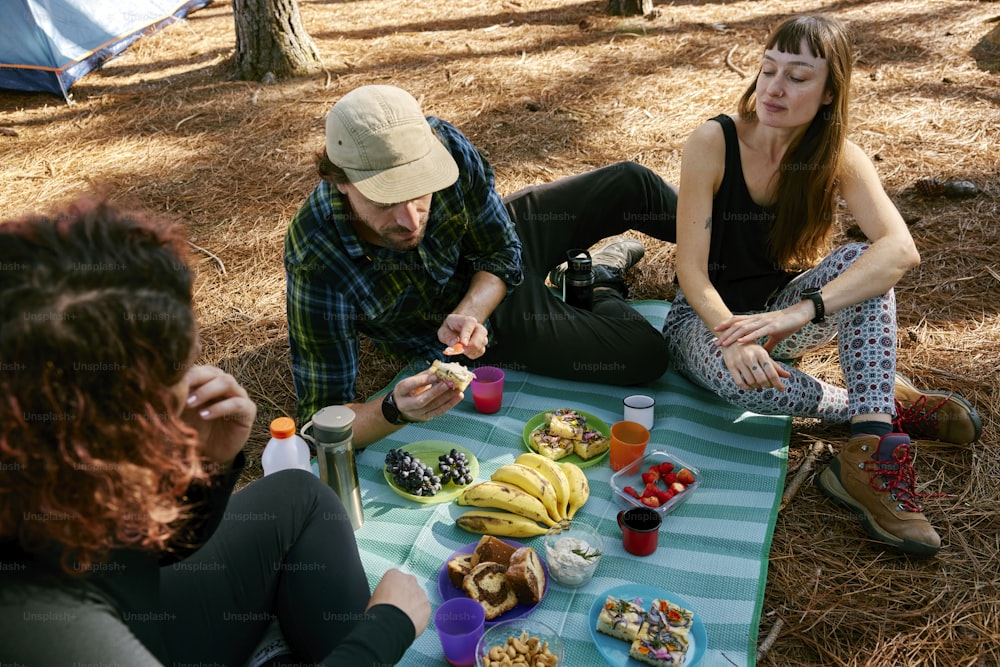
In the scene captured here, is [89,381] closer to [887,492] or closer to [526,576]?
[526,576]

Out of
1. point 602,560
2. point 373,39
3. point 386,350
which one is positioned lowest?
point 602,560

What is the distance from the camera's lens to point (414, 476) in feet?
9.68

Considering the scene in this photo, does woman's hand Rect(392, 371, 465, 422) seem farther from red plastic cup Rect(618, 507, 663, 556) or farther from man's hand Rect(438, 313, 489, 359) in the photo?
red plastic cup Rect(618, 507, 663, 556)

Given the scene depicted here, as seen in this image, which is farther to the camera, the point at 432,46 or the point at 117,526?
the point at 432,46

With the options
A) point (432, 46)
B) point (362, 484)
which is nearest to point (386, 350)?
point (362, 484)

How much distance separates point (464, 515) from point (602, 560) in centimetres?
52

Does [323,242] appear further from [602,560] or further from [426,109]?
[426,109]

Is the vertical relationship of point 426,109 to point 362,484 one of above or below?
above

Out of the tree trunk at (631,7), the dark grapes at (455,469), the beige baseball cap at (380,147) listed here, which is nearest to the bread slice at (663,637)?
the dark grapes at (455,469)

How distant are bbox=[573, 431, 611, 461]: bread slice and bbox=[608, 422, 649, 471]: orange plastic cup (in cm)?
5

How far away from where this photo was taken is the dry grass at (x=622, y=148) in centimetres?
268

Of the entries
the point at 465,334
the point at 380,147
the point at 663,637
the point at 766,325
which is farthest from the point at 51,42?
Answer: the point at 663,637

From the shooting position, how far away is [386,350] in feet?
12.0

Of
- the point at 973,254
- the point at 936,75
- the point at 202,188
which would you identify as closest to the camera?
the point at 973,254
